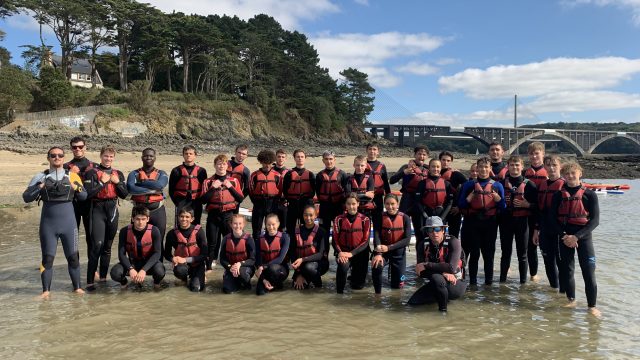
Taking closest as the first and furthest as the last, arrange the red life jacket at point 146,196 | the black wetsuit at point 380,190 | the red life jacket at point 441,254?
the red life jacket at point 441,254 → the red life jacket at point 146,196 → the black wetsuit at point 380,190

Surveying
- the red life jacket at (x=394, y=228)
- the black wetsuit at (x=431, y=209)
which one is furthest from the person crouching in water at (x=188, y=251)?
the black wetsuit at (x=431, y=209)

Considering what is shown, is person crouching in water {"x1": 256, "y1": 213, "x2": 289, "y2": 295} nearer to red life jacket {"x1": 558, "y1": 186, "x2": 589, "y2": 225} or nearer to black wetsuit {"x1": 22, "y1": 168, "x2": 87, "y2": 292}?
black wetsuit {"x1": 22, "y1": 168, "x2": 87, "y2": 292}

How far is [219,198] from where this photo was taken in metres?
6.51

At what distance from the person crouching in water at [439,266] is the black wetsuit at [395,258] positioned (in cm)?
48

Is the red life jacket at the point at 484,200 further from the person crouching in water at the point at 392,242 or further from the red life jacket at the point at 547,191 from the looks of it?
the person crouching in water at the point at 392,242

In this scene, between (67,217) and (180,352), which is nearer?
(180,352)

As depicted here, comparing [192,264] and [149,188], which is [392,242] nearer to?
[192,264]

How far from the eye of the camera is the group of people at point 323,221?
5277mm

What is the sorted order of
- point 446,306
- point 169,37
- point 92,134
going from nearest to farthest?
point 446,306
point 92,134
point 169,37

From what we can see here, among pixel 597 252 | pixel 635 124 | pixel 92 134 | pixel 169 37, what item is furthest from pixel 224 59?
pixel 635 124

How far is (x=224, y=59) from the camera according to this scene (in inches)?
1879

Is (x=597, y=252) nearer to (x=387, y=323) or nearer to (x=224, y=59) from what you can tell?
(x=387, y=323)

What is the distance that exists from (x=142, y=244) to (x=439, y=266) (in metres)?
3.78

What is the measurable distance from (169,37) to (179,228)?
42432 millimetres
